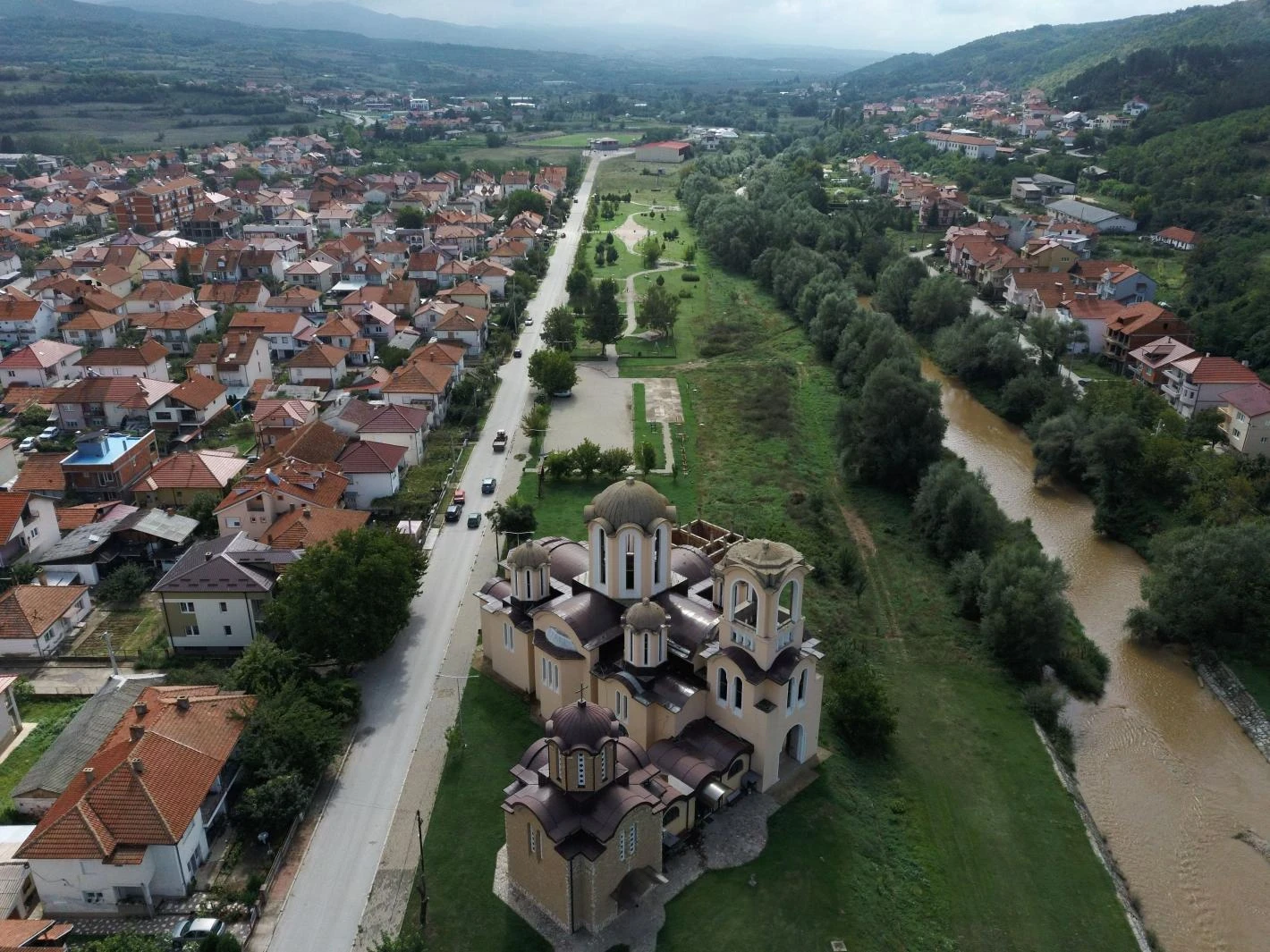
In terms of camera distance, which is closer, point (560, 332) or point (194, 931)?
point (194, 931)

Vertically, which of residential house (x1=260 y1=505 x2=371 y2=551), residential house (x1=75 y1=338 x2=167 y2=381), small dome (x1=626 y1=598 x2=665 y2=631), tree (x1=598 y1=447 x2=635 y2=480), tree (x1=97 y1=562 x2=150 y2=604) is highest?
small dome (x1=626 y1=598 x2=665 y2=631)

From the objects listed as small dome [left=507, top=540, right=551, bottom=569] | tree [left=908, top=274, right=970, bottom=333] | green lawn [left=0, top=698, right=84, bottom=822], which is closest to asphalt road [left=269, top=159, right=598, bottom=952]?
small dome [left=507, top=540, right=551, bottom=569]

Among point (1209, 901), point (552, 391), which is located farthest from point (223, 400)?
point (1209, 901)

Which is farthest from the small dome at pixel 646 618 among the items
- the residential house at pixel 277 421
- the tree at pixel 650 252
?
the tree at pixel 650 252

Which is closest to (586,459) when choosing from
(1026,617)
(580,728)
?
(1026,617)

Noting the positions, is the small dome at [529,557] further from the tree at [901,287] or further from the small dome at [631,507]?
the tree at [901,287]

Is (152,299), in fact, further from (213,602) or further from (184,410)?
(213,602)

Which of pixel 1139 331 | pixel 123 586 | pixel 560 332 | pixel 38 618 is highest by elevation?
pixel 1139 331

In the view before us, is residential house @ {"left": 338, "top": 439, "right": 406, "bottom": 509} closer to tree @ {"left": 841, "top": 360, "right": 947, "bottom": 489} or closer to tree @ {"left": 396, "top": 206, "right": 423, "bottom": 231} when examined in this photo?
tree @ {"left": 841, "top": 360, "right": 947, "bottom": 489}
